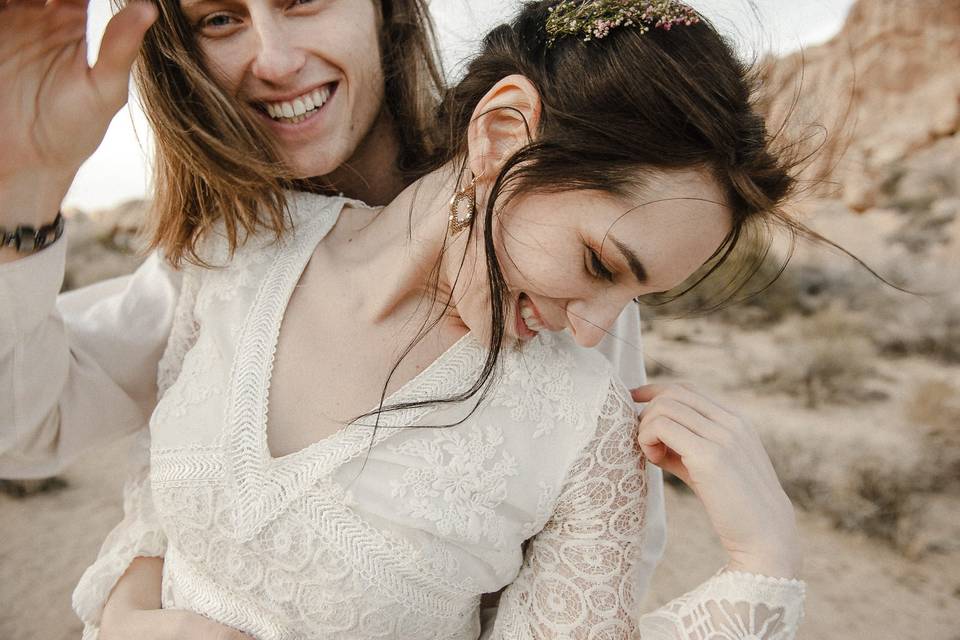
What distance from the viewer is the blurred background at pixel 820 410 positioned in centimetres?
142

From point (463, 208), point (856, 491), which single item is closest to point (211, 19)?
point (463, 208)

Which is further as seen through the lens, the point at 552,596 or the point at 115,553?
the point at 115,553

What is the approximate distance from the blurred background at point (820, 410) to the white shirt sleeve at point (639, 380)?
31cm

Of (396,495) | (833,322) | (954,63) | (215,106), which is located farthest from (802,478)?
(954,63)

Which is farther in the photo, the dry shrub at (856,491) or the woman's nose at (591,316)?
the dry shrub at (856,491)

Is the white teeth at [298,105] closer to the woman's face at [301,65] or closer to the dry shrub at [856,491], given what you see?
the woman's face at [301,65]

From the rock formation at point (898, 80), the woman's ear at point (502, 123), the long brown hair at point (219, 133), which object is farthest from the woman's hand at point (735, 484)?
the rock formation at point (898, 80)

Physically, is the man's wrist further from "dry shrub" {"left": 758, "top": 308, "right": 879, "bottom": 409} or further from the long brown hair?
"dry shrub" {"left": 758, "top": 308, "right": 879, "bottom": 409}

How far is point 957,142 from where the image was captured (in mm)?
13305

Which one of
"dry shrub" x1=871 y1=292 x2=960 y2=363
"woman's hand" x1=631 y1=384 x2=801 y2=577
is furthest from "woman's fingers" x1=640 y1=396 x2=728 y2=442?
"dry shrub" x1=871 y1=292 x2=960 y2=363

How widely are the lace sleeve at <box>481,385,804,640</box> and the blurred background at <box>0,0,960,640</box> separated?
32cm

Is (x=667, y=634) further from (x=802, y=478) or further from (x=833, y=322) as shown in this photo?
(x=833, y=322)

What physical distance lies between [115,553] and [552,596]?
1.12 meters

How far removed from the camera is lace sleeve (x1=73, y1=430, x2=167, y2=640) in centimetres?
173
